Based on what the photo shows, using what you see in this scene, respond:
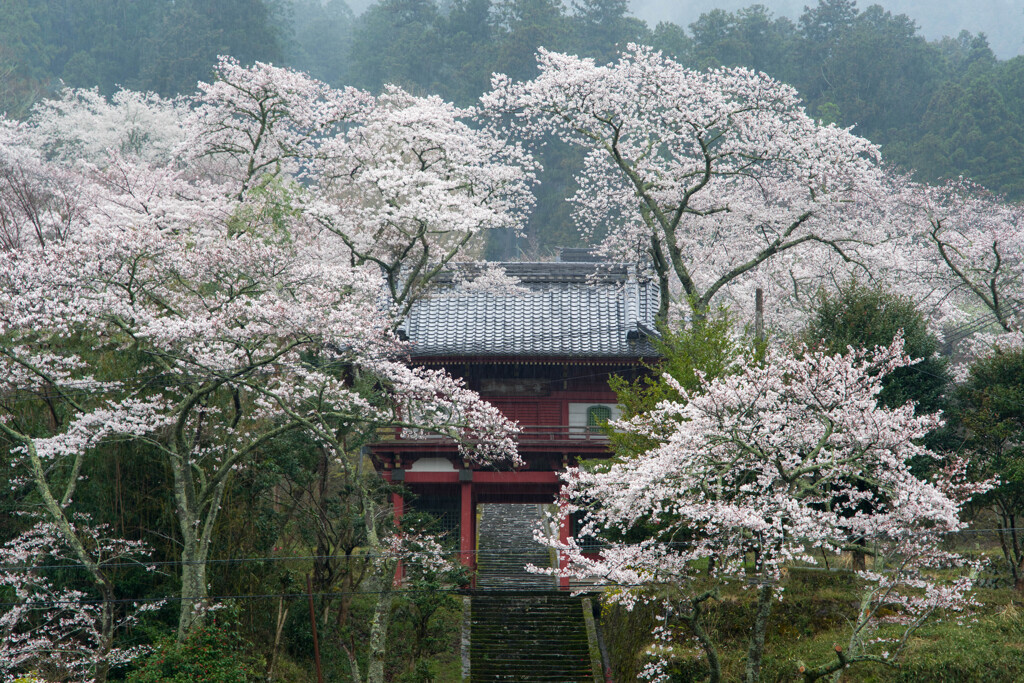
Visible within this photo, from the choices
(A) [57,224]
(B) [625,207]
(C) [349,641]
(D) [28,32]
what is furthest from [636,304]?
(D) [28,32]

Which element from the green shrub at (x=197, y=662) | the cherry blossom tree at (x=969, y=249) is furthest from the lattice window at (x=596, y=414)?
the green shrub at (x=197, y=662)

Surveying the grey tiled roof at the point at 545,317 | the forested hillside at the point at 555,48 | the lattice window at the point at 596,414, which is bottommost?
the lattice window at the point at 596,414

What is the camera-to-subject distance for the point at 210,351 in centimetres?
1345

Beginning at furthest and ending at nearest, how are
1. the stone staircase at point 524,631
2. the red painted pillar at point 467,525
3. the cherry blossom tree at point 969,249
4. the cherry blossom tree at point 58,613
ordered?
the cherry blossom tree at point 969,249 → the red painted pillar at point 467,525 → the stone staircase at point 524,631 → the cherry blossom tree at point 58,613

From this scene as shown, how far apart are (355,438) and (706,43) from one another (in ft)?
132

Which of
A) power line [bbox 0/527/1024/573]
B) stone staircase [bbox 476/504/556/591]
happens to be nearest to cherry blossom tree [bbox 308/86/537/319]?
power line [bbox 0/527/1024/573]

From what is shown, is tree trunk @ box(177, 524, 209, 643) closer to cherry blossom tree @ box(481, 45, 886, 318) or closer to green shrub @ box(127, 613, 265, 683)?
green shrub @ box(127, 613, 265, 683)

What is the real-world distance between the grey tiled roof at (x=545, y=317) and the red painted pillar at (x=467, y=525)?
11.7ft

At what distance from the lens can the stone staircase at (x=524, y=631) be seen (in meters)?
18.2

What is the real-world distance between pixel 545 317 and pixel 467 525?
5.94 meters

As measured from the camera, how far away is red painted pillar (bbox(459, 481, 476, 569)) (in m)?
21.8

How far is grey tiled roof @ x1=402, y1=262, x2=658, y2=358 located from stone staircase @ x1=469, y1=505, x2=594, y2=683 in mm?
6043

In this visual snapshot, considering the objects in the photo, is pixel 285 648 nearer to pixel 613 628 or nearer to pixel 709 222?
pixel 613 628

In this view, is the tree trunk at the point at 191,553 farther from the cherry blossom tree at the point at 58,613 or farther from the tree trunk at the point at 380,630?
the tree trunk at the point at 380,630
